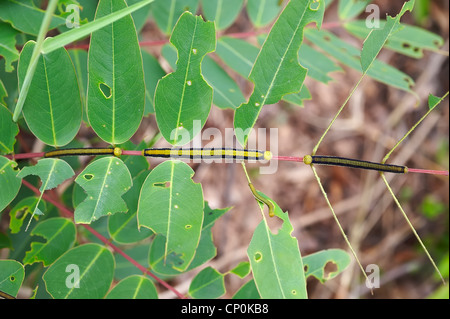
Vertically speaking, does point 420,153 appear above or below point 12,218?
above

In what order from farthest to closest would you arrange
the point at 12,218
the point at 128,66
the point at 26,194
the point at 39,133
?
the point at 26,194 < the point at 12,218 < the point at 39,133 < the point at 128,66

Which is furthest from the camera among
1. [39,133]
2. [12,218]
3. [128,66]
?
[12,218]

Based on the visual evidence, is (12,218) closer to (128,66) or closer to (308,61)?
(128,66)

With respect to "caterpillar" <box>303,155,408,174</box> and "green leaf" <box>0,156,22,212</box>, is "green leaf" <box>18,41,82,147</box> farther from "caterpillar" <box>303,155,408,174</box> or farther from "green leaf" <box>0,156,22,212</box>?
"caterpillar" <box>303,155,408,174</box>

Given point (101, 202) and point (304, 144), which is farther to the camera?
point (304, 144)

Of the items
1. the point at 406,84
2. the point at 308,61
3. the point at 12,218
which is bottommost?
the point at 12,218

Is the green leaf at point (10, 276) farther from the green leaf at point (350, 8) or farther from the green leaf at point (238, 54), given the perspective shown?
the green leaf at point (350, 8)

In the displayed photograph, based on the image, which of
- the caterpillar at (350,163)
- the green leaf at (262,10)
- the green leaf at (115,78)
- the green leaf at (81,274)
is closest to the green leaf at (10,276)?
the green leaf at (81,274)
